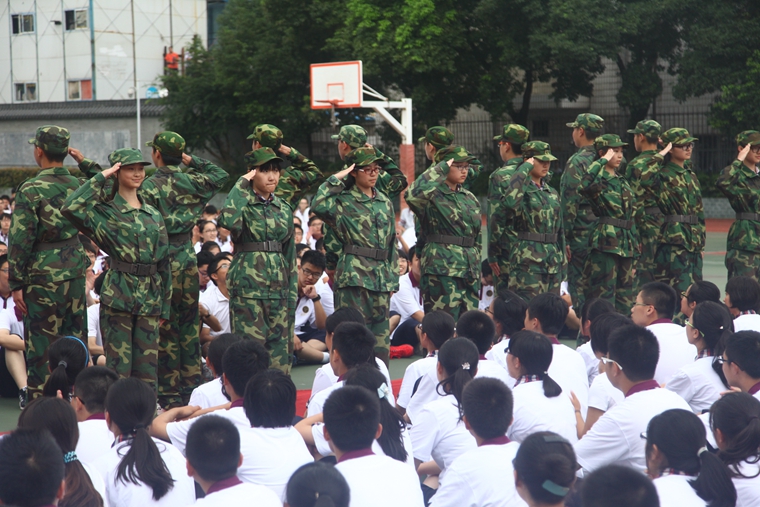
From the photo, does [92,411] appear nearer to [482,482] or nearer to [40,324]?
[482,482]

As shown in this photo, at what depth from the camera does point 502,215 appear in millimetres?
7234

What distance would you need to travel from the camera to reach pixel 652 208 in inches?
324

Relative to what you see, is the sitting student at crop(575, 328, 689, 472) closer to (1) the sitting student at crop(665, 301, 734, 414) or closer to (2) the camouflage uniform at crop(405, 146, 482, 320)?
(1) the sitting student at crop(665, 301, 734, 414)

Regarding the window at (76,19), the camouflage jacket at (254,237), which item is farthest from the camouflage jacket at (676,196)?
the window at (76,19)

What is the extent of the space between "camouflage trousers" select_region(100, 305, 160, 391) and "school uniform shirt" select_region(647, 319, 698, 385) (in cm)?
295

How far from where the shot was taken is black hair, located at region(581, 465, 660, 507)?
253 centimetres

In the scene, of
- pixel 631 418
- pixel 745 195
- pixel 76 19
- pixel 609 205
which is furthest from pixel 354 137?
pixel 76 19

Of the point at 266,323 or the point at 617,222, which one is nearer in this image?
the point at 266,323

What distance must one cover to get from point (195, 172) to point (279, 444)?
326 cm

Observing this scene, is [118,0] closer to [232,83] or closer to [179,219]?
[232,83]

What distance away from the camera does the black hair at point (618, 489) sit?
2.53m

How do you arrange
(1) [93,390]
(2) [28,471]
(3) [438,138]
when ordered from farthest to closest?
(3) [438,138]
(1) [93,390]
(2) [28,471]

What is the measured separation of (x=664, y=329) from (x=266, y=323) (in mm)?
2517

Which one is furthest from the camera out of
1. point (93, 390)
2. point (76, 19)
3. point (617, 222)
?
point (76, 19)
